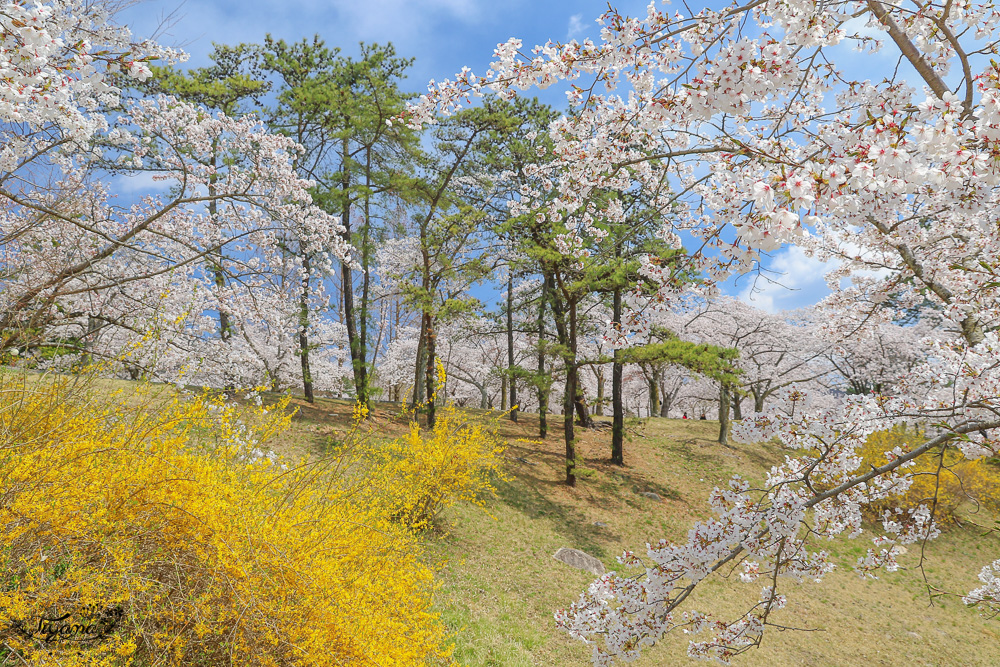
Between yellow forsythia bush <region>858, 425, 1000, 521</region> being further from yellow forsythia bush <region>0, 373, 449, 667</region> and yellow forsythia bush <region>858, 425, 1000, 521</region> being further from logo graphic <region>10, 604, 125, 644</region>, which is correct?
logo graphic <region>10, 604, 125, 644</region>

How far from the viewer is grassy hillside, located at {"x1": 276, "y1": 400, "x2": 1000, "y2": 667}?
612 cm

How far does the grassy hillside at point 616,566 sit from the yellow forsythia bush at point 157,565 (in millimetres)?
1323

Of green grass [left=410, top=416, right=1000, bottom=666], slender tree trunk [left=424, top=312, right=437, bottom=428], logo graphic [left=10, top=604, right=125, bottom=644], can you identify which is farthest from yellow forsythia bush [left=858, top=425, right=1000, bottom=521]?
logo graphic [left=10, top=604, right=125, bottom=644]

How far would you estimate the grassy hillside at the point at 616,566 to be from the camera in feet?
20.1

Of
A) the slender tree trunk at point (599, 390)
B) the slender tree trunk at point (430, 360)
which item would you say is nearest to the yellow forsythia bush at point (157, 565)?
the slender tree trunk at point (599, 390)

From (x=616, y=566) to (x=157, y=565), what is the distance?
8.18 metres

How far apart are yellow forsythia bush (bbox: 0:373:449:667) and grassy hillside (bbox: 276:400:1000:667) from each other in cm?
132

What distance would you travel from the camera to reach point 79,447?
8.73 ft

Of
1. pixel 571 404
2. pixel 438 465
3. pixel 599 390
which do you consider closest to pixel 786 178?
pixel 438 465

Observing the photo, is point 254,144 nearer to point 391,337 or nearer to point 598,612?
point 598,612

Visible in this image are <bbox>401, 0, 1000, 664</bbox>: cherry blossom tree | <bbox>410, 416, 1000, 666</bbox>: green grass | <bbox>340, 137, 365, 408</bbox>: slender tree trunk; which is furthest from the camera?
<bbox>340, 137, 365, 408</bbox>: slender tree trunk

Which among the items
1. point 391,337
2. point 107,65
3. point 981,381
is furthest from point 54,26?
point 391,337

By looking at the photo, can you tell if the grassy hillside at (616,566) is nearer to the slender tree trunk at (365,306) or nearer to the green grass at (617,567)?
the green grass at (617,567)

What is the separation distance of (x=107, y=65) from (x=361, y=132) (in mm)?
10108
